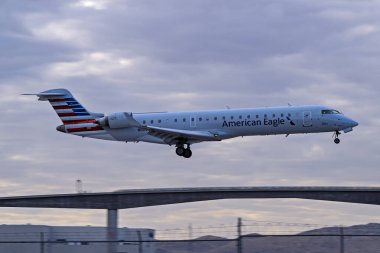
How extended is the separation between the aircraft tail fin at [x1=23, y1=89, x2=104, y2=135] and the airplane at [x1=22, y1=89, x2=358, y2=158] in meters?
0.08

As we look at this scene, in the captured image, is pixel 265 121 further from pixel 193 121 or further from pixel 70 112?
pixel 70 112

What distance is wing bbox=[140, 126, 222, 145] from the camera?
5588 centimetres

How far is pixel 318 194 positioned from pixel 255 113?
1643cm

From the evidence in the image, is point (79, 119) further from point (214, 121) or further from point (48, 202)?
point (48, 202)

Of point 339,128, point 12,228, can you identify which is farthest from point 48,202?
point 339,128

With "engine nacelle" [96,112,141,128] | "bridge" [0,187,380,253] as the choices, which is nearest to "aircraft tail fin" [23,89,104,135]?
"engine nacelle" [96,112,141,128]

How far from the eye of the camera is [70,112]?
65312mm

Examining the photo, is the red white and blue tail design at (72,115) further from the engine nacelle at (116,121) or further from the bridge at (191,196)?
the bridge at (191,196)

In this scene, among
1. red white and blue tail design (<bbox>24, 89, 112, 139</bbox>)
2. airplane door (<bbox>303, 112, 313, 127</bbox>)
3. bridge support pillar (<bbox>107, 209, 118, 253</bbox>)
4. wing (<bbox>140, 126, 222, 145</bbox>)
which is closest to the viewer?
bridge support pillar (<bbox>107, 209, 118, 253</bbox>)

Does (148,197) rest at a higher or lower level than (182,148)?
lower

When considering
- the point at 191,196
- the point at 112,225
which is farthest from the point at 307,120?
the point at 112,225

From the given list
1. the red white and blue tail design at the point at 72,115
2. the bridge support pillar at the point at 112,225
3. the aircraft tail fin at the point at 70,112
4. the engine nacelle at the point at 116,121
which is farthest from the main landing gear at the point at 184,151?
the bridge support pillar at the point at 112,225

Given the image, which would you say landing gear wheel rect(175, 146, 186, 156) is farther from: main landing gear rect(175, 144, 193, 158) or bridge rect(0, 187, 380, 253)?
bridge rect(0, 187, 380, 253)

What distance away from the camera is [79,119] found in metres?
64.5
